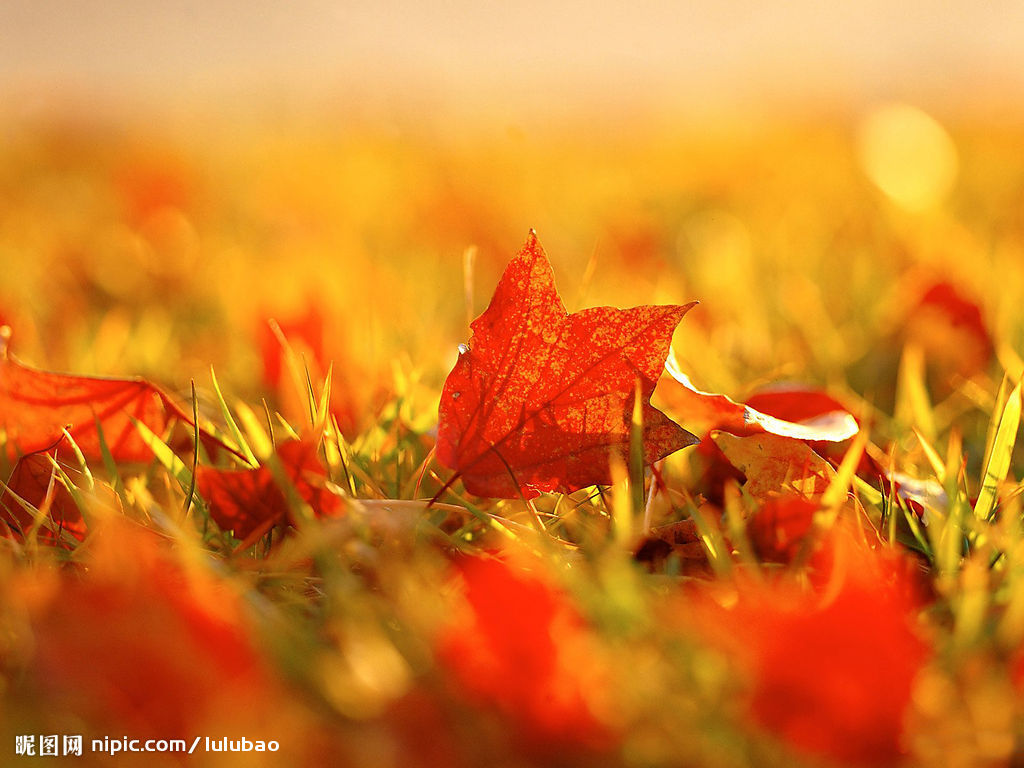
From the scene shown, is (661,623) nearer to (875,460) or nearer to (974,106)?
(875,460)

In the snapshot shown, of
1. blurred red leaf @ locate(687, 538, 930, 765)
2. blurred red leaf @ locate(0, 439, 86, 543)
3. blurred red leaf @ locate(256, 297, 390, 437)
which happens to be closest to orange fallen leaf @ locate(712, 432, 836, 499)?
blurred red leaf @ locate(687, 538, 930, 765)

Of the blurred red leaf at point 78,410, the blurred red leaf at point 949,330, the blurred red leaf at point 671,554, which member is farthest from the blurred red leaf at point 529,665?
the blurred red leaf at point 949,330

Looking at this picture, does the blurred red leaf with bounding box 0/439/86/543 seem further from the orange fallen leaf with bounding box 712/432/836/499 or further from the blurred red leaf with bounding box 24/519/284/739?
the orange fallen leaf with bounding box 712/432/836/499

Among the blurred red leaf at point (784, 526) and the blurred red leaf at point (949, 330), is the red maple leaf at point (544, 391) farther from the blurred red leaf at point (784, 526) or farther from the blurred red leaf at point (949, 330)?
the blurred red leaf at point (949, 330)

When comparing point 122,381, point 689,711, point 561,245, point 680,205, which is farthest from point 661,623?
point 680,205

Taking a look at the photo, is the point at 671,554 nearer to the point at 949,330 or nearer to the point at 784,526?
the point at 784,526

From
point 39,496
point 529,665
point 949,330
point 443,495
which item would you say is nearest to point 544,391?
point 443,495
